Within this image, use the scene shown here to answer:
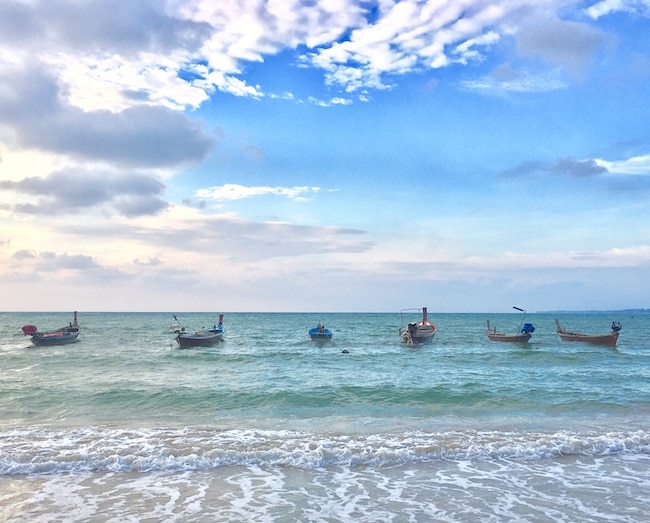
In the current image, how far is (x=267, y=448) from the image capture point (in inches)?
521

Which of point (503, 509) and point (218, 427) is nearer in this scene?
point (503, 509)

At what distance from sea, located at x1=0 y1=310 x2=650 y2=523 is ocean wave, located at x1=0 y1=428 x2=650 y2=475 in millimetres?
51

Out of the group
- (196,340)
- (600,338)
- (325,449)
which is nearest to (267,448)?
(325,449)

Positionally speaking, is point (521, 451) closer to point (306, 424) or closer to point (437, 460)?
point (437, 460)

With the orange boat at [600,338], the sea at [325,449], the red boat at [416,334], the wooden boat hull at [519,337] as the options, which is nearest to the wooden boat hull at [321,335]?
the red boat at [416,334]

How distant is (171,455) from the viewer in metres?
12.5

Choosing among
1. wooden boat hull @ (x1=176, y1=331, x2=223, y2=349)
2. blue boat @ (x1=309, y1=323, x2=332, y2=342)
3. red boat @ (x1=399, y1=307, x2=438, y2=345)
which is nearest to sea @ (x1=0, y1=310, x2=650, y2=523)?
wooden boat hull @ (x1=176, y1=331, x2=223, y2=349)

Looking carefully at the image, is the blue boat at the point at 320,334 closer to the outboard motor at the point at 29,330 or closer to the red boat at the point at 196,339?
the red boat at the point at 196,339

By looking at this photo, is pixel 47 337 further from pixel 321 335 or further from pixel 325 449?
pixel 325 449

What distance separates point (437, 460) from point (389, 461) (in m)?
1.25

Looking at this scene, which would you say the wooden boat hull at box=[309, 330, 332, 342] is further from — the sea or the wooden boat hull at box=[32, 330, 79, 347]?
the sea

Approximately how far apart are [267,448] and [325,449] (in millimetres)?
1582

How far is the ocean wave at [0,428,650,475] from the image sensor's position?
12125mm

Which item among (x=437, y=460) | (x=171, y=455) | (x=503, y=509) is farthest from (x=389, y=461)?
(x=171, y=455)
